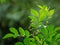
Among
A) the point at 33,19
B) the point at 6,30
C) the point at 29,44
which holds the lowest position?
the point at 29,44

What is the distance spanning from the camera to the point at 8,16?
3.68 m

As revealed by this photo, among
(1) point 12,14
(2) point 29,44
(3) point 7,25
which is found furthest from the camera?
(3) point 7,25

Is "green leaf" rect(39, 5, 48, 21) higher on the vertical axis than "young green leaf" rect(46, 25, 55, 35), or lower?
higher

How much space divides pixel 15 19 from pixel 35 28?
2492 millimetres

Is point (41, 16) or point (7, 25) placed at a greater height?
point (7, 25)

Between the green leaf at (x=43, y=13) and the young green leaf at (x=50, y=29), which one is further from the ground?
the green leaf at (x=43, y=13)

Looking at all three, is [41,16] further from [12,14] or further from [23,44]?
[12,14]

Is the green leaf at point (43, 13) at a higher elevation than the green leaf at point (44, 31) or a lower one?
higher

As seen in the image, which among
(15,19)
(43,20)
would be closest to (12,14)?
(15,19)

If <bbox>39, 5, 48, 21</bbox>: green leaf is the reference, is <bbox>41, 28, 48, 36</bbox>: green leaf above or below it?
below

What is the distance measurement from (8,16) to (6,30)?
0.20 meters

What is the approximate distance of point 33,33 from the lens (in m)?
1.11

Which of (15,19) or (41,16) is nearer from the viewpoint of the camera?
(41,16)

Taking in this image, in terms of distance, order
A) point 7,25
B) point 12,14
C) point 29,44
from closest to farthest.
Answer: point 29,44 → point 12,14 → point 7,25
